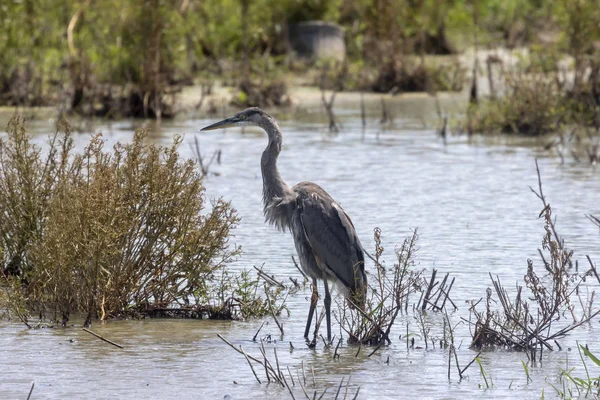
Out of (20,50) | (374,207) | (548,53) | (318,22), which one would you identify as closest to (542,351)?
(374,207)

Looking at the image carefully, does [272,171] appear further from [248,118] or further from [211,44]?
[211,44]

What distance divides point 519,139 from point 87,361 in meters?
10.0

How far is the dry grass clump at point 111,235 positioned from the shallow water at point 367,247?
0.20m

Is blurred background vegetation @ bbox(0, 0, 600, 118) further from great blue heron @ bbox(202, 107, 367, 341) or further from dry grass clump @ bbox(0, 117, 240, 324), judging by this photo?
great blue heron @ bbox(202, 107, 367, 341)

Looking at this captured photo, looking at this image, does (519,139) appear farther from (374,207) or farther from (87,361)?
(87,361)

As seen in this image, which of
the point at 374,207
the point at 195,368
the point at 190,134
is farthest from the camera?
the point at 190,134

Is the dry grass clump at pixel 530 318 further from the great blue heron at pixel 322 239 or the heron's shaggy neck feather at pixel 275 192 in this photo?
the heron's shaggy neck feather at pixel 275 192

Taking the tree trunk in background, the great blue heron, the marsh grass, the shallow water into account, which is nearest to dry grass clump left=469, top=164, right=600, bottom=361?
the shallow water

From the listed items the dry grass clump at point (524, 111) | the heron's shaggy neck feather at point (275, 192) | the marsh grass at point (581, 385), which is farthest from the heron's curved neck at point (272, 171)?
the dry grass clump at point (524, 111)

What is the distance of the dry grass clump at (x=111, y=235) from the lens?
255 inches

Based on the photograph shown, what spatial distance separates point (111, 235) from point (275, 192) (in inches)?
45.6

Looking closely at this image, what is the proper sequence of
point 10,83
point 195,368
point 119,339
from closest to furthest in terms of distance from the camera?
point 195,368
point 119,339
point 10,83

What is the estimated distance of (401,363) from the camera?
6156mm

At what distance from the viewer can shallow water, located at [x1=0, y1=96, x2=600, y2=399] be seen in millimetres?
5754
